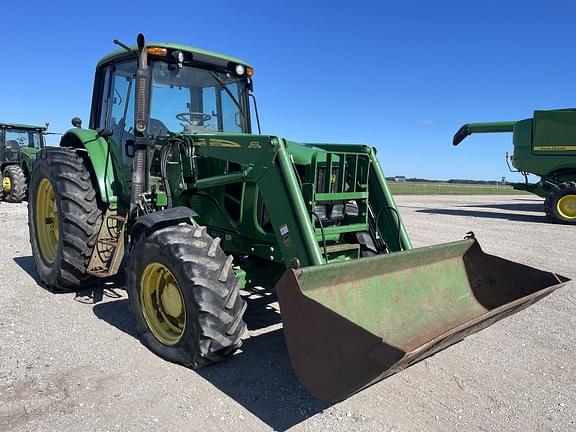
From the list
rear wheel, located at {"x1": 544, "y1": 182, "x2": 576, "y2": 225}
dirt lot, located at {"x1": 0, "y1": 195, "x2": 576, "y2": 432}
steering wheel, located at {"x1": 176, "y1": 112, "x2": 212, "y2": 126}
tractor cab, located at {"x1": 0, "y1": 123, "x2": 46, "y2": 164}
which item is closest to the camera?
dirt lot, located at {"x1": 0, "y1": 195, "x2": 576, "y2": 432}

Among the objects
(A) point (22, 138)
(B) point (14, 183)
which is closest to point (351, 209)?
(B) point (14, 183)

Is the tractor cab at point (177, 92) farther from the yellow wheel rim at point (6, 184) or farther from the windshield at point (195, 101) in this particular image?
the yellow wheel rim at point (6, 184)

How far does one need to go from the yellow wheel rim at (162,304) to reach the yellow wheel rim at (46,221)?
2513 mm

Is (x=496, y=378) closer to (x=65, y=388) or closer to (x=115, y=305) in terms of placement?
(x=65, y=388)

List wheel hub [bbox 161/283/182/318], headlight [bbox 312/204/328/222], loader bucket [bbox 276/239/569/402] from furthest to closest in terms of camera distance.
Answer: headlight [bbox 312/204/328/222], wheel hub [bbox 161/283/182/318], loader bucket [bbox 276/239/569/402]

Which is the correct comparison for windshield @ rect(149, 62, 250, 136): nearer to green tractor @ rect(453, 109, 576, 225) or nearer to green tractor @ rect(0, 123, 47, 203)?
green tractor @ rect(453, 109, 576, 225)

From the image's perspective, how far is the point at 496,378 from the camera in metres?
3.72

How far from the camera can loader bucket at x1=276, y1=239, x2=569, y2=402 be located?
2775mm

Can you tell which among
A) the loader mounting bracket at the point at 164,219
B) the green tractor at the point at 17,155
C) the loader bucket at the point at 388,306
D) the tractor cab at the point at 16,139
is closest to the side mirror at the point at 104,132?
the loader mounting bracket at the point at 164,219

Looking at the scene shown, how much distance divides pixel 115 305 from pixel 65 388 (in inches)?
74.2

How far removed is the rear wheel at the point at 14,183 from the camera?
1598cm

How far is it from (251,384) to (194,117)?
9.73ft

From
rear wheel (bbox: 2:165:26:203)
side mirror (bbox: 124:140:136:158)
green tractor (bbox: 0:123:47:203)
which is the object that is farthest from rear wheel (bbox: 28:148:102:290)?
rear wheel (bbox: 2:165:26:203)

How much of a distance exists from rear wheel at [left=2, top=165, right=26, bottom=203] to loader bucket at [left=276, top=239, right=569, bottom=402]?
1572 centimetres
